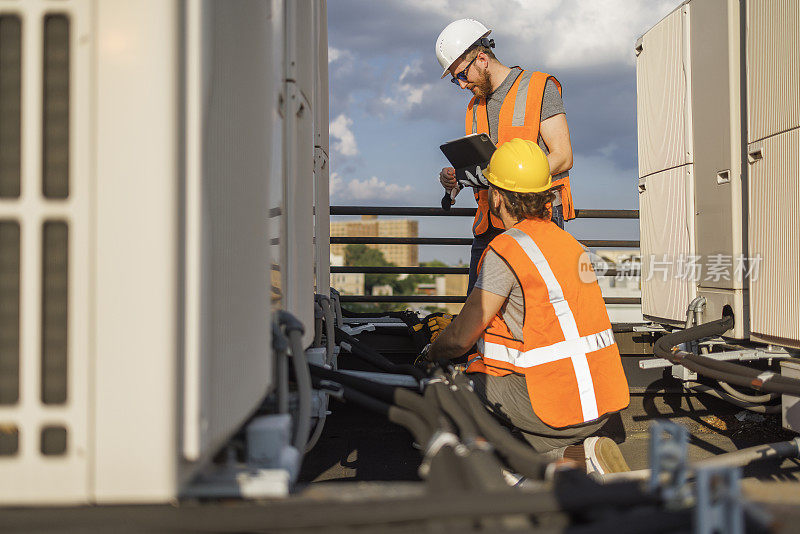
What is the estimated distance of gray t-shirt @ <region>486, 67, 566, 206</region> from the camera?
13.4 ft

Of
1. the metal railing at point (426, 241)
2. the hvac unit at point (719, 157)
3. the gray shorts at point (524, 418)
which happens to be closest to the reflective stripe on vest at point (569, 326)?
the gray shorts at point (524, 418)

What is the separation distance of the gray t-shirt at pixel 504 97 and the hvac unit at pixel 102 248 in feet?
10.5

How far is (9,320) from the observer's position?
3.68 ft

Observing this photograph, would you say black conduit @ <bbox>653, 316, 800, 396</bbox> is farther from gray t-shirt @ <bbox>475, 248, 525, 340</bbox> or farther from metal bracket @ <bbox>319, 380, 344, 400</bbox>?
metal bracket @ <bbox>319, 380, 344, 400</bbox>

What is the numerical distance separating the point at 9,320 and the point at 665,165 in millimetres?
4982

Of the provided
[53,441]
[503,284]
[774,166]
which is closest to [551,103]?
[774,166]

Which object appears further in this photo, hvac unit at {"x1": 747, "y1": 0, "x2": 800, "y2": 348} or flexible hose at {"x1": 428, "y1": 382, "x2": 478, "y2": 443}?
hvac unit at {"x1": 747, "y1": 0, "x2": 800, "y2": 348}

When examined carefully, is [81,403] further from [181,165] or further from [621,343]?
[621,343]

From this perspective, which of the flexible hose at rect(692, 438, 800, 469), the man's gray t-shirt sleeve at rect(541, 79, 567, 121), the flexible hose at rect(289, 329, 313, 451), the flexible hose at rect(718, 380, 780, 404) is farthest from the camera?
the man's gray t-shirt sleeve at rect(541, 79, 567, 121)

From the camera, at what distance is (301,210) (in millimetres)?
2533

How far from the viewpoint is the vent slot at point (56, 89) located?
44.1 inches

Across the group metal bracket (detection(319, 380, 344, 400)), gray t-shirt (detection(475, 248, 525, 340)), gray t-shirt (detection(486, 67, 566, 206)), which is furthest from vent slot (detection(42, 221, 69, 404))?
gray t-shirt (detection(486, 67, 566, 206))

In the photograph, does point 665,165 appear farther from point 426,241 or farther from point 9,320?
point 9,320

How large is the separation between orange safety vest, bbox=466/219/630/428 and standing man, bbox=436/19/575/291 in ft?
3.49
